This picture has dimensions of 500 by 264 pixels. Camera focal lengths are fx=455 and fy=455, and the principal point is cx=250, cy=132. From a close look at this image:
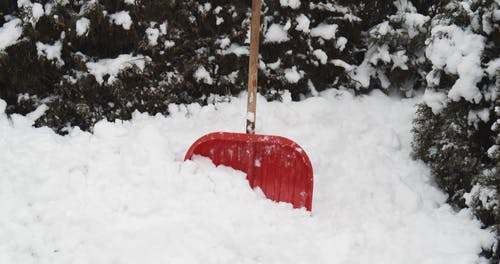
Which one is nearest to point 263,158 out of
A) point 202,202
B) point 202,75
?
point 202,202

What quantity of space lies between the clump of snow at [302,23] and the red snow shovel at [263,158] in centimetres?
99

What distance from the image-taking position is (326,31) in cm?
387

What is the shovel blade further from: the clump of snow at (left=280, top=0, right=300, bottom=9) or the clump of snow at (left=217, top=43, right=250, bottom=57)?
the clump of snow at (left=280, top=0, right=300, bottom=9)

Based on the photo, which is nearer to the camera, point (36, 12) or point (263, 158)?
point (263, 158)

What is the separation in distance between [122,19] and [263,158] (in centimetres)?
152

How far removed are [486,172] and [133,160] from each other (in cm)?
230

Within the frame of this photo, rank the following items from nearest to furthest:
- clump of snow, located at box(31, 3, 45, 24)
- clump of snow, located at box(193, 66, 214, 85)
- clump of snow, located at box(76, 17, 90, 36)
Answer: clump of snow, located at box(31, 3, 45, 24), clump of snow, located at box(76, 17, 90, 36), clump of snow, located at box(193, 66, 214, 85)

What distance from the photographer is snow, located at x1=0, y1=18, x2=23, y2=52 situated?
3.21 m

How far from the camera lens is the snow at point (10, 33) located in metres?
3.21

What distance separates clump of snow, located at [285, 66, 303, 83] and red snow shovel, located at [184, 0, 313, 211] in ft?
2.87

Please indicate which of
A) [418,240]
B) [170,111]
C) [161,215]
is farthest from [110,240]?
[418,240]

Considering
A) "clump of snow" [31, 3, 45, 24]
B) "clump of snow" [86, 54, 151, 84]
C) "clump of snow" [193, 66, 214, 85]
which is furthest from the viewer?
"clump of snow" [193, 66, 214, 85]

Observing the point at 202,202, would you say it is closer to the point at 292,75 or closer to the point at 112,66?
the point at 112,66

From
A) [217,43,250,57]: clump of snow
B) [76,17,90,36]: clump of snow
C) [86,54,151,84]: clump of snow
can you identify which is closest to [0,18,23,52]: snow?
[76,17,90,36]: clump of snow
